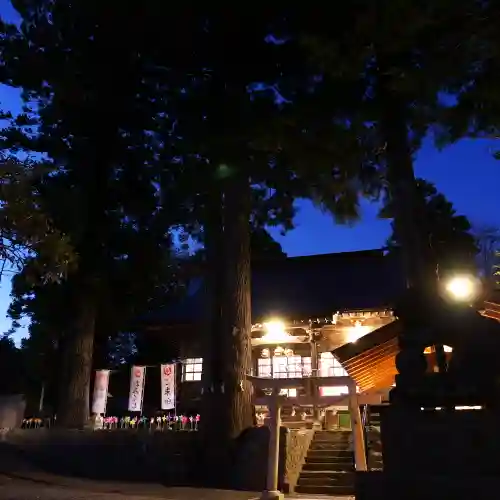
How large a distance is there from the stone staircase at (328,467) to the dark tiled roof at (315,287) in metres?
4.12

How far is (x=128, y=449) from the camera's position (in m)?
12.1

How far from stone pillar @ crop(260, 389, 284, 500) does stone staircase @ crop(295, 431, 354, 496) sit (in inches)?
98.8

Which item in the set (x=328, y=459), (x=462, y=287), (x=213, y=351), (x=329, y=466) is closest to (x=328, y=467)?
(x=329, y=466)

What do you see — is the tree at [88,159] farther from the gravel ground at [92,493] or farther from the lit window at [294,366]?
the lit window at [294,366]

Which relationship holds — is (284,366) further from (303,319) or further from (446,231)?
(446,231)

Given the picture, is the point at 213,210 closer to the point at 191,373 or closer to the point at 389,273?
the point at 191,373

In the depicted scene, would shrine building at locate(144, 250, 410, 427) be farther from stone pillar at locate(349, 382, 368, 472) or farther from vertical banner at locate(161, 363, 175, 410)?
stone pillar at locate(349, 382, 368, 472)

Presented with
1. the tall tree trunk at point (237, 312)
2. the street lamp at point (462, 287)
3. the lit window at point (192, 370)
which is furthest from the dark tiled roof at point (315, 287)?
the street lamp at point (462, 287)

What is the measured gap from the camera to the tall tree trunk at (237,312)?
11195 mm

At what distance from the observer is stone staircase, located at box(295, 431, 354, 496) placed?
39.0 ft

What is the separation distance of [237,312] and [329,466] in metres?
4.74

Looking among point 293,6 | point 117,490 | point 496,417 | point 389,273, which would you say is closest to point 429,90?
point 293,6

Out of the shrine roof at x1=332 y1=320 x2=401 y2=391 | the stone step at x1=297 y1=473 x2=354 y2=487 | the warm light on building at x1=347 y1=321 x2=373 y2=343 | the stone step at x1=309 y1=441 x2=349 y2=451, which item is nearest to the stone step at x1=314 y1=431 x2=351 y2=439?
the stone step at x1=309 y1=441 x2=349 y2=451

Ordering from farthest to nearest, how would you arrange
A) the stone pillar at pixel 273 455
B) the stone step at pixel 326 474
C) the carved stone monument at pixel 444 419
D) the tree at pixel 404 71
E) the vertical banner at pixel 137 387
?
the vertical banner at pixel 137 387 < the stone step at pixel 326 474 < the stone pillar at pixel 273 455 < the tree at pixel 404 71 < the carved stone monument at pixel 444 419
